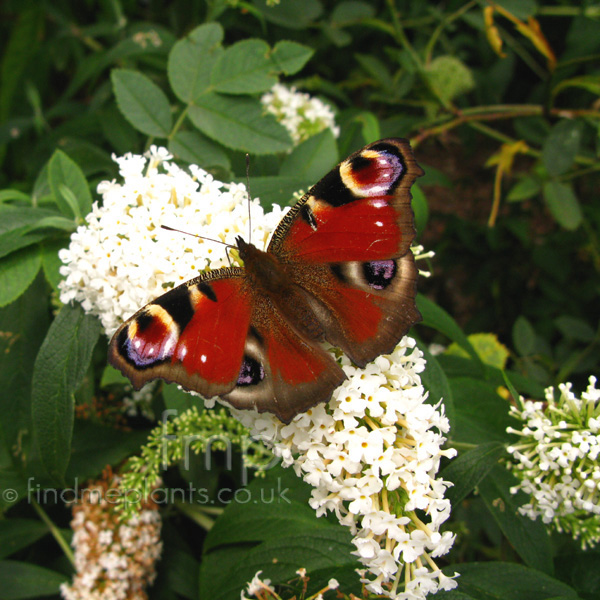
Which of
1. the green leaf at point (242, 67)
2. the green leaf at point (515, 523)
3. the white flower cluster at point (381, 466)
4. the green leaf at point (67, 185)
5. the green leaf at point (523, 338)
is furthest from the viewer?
the green leaf at point (523, 338)

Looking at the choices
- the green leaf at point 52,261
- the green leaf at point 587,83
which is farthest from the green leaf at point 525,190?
the green leaf at point 52,261

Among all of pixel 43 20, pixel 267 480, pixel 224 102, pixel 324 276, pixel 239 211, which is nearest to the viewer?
pixel 324 276

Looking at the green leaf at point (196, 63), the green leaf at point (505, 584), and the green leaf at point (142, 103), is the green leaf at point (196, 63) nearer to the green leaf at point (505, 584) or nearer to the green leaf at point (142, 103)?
the green leaf at point (142, 103)

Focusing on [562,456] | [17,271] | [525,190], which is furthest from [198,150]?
[525,190]

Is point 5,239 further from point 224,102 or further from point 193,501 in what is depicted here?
point 193,501

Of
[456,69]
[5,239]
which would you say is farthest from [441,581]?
[456,69]

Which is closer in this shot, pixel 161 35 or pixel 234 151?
pixel 234 151

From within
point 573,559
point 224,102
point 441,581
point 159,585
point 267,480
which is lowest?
point 159,585
